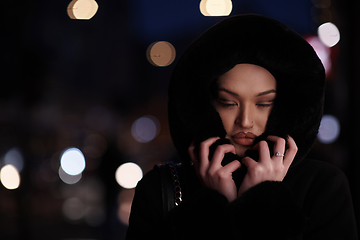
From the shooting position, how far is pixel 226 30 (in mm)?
1178

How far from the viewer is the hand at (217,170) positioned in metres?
1.11

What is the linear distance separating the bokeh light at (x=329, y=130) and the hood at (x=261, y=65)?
1.78 metres

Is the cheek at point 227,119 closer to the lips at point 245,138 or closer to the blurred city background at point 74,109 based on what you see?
the lips at point 245,138

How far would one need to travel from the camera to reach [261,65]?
1.19 meters

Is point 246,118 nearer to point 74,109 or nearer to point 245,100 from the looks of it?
point 245,100

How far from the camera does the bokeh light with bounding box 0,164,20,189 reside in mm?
4867

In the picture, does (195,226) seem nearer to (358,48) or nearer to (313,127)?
(313,127)

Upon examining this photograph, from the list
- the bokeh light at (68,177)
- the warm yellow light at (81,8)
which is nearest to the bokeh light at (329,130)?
the warm yellow light at (81,8)

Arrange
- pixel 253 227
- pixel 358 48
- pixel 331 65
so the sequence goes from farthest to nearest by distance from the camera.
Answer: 1. pixel 331 65
2. pixel 358 48
3. pixel 253 227

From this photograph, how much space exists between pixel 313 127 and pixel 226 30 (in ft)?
1.63

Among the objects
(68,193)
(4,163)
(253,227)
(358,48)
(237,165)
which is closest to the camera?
(253,227)

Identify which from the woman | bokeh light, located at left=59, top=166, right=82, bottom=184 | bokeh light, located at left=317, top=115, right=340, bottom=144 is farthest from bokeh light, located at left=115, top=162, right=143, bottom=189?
the woman

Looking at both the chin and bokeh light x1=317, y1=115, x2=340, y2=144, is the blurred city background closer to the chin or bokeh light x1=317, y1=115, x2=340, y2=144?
bokeh light x1=317, y1=115, x2=340, y2=144

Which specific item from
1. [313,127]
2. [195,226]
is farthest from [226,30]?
[195,226]
